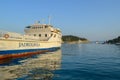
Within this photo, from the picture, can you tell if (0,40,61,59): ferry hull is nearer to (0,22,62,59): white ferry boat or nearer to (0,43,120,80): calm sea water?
(0,22,62,59): white ferry boat

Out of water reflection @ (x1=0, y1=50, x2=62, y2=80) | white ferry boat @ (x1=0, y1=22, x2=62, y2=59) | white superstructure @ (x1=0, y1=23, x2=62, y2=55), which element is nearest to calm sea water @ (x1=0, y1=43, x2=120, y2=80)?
water reflection @ (x1=0, y1=50, x2=62, y2=80)

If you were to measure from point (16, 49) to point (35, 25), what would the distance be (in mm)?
16250

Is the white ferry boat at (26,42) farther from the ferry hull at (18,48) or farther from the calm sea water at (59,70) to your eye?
the calm sea water at (59,70)

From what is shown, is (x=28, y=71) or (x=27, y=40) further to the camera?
(x=27, y=40)

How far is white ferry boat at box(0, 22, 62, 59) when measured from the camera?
829 inches

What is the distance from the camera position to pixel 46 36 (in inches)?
1517

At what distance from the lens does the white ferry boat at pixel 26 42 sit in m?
21.0

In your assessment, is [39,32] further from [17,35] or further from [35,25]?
[17,35]

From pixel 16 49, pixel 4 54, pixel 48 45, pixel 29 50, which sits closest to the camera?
pixel 4 54

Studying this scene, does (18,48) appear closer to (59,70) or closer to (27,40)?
(27,40)

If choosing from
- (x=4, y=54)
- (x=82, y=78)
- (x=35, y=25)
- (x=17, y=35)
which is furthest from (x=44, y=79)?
(x=35, y=25)

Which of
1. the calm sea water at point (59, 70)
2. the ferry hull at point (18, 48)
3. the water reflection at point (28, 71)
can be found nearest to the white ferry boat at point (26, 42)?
the ferry hull at point (18, 48)

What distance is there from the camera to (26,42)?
26.2 m

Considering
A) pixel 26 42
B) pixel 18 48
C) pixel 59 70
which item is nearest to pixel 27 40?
pixel 26 42
